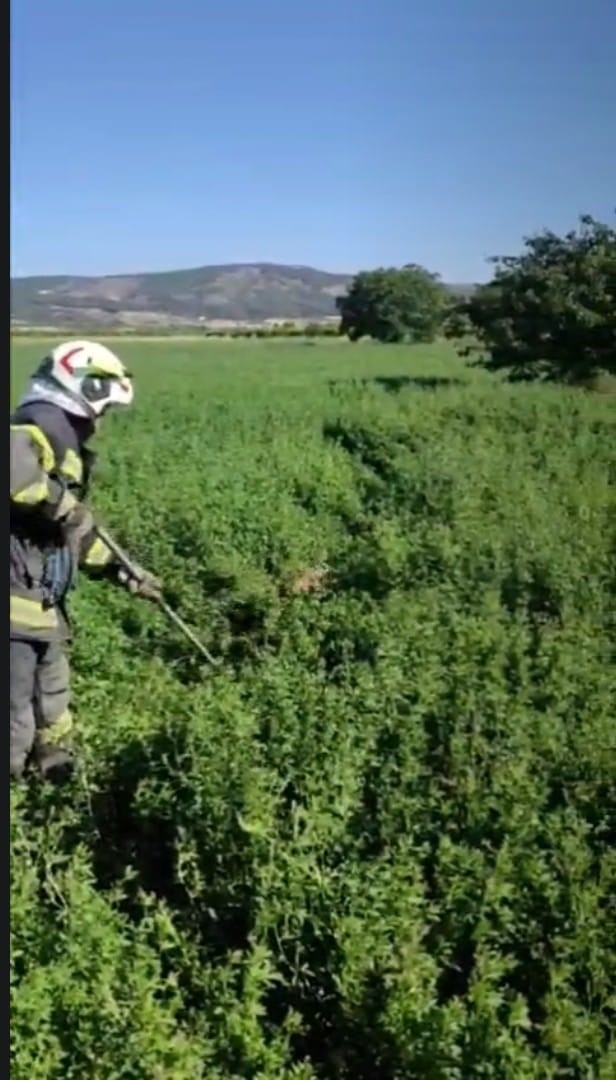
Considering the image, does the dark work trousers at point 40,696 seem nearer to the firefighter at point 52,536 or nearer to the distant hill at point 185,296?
the firefighter at point 52,536

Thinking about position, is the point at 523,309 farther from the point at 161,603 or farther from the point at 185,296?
the point at 161,603

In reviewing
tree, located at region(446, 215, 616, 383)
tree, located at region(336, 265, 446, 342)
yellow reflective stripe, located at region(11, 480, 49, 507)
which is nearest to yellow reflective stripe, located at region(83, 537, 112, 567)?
yellow reflective stripe, located at region(11, 480, 49, 507)

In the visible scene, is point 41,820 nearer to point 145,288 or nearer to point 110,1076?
point 110,1076

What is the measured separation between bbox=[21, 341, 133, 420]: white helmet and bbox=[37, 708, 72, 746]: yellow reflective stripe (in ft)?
1.69

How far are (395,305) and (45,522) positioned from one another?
0.64 metres

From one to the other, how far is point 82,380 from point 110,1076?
989 millimetres

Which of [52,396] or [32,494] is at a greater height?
[52,396]

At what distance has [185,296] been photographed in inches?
78.0

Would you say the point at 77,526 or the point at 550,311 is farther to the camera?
the point at 77,526

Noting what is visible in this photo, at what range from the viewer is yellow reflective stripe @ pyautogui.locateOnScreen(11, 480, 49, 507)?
204 cm

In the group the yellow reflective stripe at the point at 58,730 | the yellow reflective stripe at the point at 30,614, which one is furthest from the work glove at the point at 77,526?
the yellow reflective stripe at the point at 58,730

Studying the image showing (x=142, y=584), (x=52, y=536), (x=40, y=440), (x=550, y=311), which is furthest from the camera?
(x=142, y=584)

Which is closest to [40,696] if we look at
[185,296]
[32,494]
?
[32,494]

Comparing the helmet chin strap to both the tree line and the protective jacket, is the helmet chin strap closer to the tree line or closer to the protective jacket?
the protective jacket
